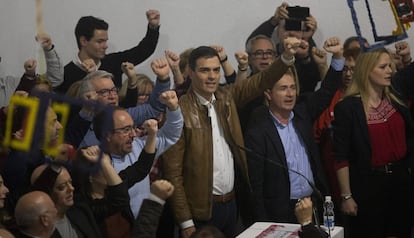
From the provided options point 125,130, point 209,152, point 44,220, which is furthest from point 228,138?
point 44,220

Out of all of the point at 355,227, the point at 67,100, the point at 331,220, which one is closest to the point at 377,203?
the point at 355,227

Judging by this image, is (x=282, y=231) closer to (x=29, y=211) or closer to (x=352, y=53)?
(x=29, y=211)

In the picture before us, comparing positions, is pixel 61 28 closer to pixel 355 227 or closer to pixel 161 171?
pixel 161 171

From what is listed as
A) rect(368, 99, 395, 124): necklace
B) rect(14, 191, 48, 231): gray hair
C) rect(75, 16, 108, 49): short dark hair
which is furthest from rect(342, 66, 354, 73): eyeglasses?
rect(14, 191, 48, 231): gray hair

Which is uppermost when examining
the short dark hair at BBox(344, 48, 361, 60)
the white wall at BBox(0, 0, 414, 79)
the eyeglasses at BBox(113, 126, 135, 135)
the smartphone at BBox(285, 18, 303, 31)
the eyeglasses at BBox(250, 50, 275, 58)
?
the white wall at BBox(0, 0, 414, 79)

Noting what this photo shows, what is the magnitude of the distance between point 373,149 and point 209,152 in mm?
756

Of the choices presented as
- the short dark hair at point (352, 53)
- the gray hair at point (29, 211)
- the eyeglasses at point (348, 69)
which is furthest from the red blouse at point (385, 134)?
the gray hair at point (29, 211)

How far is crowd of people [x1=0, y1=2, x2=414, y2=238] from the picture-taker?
2904 millimetres

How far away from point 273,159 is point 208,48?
1.72 feet

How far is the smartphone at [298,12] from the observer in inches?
155

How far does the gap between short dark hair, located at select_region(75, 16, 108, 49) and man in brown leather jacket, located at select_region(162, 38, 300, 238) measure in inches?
22.4

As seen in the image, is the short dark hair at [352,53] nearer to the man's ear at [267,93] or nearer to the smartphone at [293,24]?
the smartphone at [293,24]

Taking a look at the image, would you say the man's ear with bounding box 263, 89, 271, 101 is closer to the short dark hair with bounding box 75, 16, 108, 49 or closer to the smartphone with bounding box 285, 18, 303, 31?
the smartphone with bounding box 285, 18, 303, 31

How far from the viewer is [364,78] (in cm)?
360
